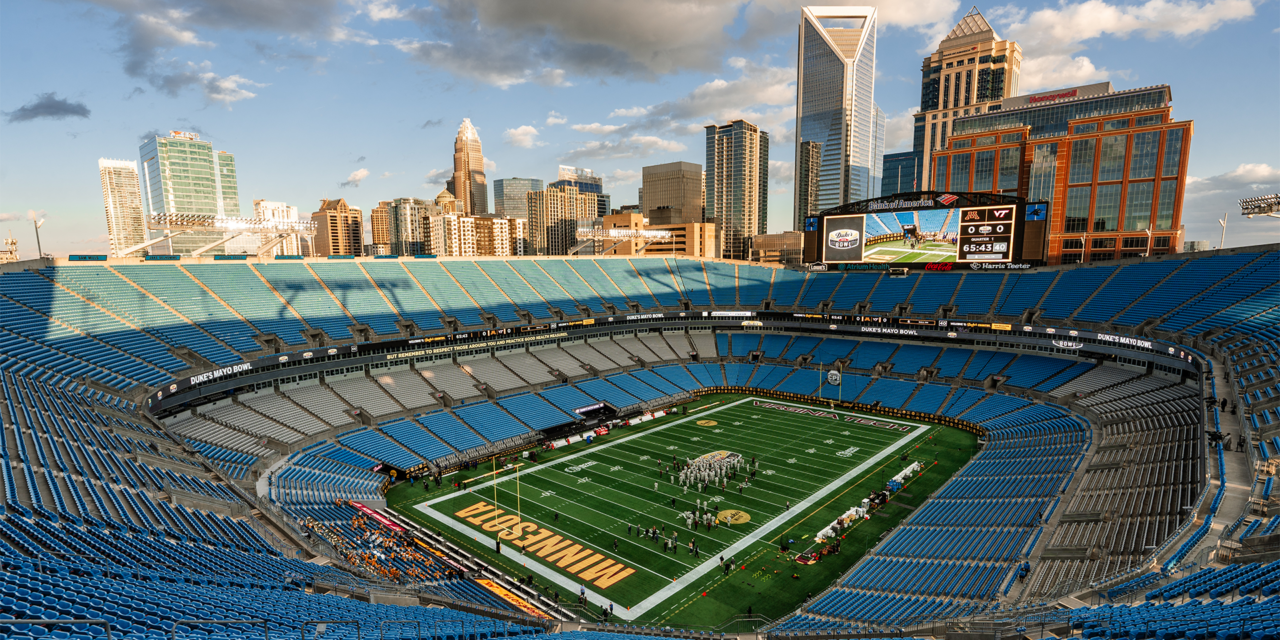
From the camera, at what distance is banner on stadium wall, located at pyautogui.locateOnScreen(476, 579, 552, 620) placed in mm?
22531

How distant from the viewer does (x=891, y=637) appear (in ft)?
56.0

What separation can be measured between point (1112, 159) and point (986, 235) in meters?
45.5

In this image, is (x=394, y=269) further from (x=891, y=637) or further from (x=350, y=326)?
(x=891, y=637)

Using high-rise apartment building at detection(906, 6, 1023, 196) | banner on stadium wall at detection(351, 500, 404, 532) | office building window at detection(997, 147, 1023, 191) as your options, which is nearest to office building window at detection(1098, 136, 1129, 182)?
office building window at detection(997, 147, 1023, 191)

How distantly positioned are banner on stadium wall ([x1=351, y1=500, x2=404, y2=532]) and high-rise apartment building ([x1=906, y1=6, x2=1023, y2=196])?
160331mm

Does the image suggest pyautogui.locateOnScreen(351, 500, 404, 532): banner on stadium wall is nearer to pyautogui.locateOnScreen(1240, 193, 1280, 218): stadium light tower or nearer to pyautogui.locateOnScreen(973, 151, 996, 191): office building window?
pyautogui.locateOnScreen(1240, 193, 1280, 218): stadium light tower

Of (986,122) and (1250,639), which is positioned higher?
(986,122)

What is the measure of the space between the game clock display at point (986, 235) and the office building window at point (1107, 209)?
44.2m

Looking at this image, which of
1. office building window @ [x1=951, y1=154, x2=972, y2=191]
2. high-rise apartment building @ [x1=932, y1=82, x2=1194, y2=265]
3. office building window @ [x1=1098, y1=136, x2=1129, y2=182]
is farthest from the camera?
office building window @ [x1=951, y1=154, x2=972, y2=191]

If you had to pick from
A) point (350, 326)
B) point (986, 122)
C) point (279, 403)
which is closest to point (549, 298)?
point (350, 326)

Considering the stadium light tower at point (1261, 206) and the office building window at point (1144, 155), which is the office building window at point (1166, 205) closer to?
the office building window at point (1144, 155)

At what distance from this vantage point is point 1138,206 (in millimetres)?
→ 75750

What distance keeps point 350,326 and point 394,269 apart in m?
10.6

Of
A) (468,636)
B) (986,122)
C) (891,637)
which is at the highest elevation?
(986,122)
